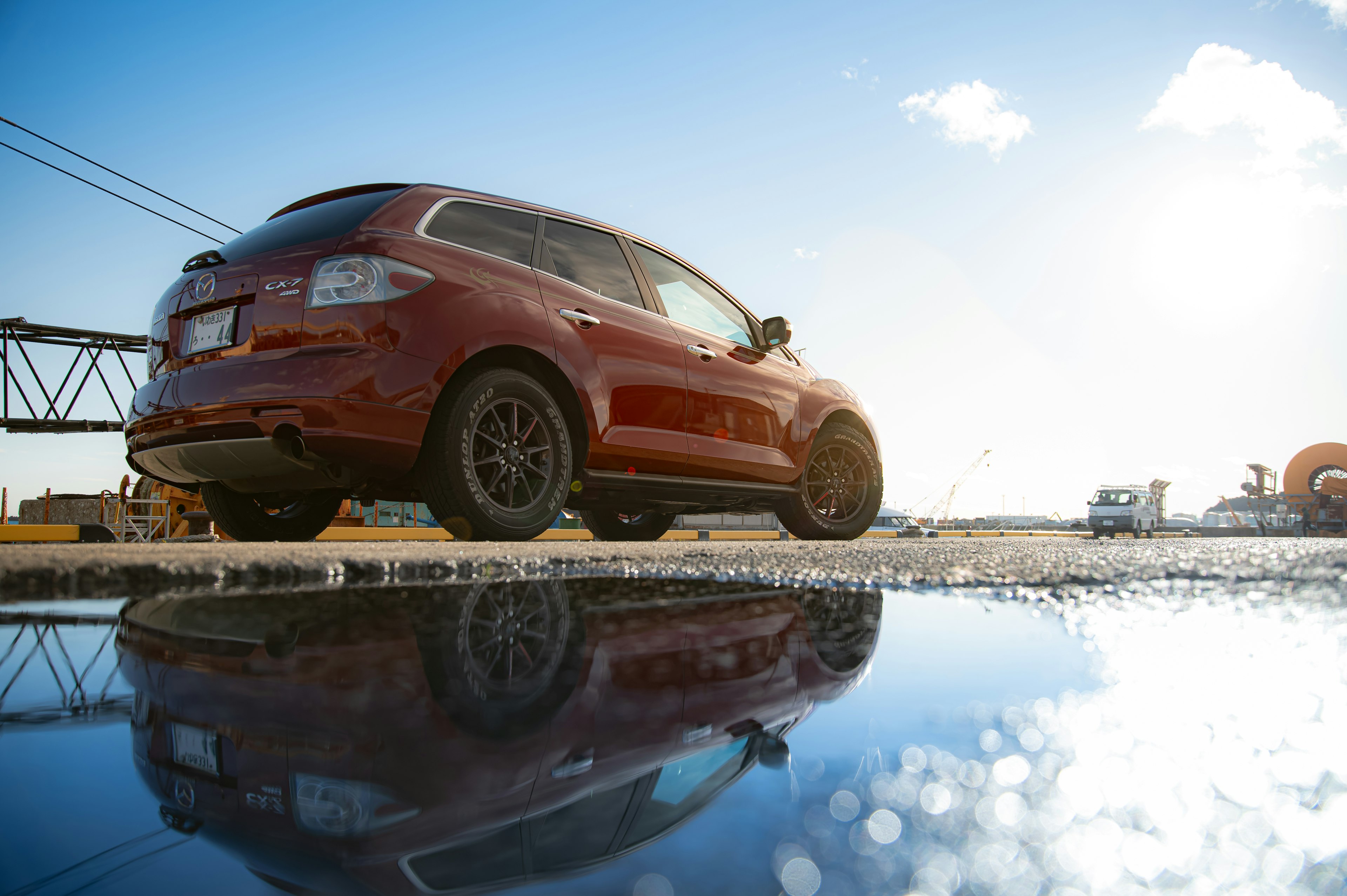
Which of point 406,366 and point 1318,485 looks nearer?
point 406,366

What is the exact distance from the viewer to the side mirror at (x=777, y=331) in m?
5.42

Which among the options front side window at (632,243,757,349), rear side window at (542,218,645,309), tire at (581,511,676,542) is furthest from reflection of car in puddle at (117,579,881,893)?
tire at (581,511,676,542)

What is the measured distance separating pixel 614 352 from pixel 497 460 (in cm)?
93

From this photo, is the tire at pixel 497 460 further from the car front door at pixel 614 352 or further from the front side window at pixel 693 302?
the front side window at pixel 693 302

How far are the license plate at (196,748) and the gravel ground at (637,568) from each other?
1136 mm

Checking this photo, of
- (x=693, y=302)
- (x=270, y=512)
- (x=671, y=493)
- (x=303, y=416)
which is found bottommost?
(x=270, y=512)

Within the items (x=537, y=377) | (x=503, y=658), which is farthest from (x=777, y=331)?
(x=503, y=658)

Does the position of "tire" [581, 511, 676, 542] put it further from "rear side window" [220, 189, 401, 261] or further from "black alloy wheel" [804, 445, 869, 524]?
"rear side window" [220, 189, 401, 261]

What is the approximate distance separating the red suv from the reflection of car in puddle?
197 cm

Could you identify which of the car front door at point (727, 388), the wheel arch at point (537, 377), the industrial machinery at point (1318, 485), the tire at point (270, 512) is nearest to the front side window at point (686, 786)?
the wheel arch at point (537, 377)

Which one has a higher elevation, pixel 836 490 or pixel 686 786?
pixel 836 490

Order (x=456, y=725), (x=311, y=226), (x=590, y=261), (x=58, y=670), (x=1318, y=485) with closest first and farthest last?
(x=456, y=725), (x=58, y=670), (x=311, y=226), (x=590, y=261), (x=1318, y=485)

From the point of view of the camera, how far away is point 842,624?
1.37 metres

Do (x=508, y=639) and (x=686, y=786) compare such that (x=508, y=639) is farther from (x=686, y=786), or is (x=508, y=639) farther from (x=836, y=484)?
(x=836, y=484)
